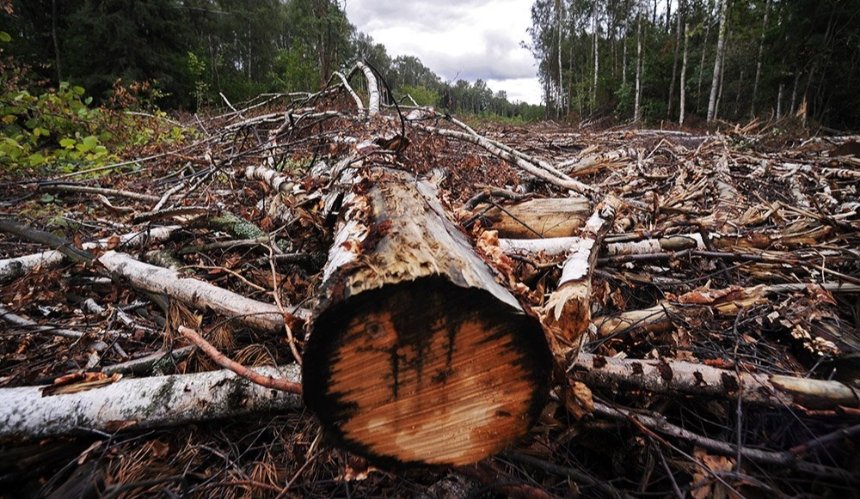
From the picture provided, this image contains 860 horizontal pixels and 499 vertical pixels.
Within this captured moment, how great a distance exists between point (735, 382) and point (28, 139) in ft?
31.5

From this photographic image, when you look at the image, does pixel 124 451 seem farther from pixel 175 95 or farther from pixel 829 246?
pixel 175 95

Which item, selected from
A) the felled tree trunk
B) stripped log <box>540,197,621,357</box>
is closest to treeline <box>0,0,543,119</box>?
stripped log <box>540,197,621,357</box>

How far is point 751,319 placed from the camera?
1837 millimetres

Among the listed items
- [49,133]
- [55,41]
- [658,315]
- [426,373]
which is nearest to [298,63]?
[55,41]

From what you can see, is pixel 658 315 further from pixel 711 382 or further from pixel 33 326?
pixel 33 326

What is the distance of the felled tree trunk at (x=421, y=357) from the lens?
0.88 metres

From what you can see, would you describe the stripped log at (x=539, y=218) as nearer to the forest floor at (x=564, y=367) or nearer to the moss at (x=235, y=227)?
the forest floor at (x=564, y=367)

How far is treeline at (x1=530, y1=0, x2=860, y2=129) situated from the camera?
1109 cm

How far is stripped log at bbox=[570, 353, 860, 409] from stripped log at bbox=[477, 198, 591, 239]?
1551mm

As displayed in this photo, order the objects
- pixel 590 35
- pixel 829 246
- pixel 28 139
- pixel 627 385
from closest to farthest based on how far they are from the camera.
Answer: pixel 627 385 → pixel 829 246 → pixel 28 139 → pixel 590 35

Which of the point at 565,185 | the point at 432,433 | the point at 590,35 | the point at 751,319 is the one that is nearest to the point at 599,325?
the point at 751,319

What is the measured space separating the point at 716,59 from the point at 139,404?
60.9 feet

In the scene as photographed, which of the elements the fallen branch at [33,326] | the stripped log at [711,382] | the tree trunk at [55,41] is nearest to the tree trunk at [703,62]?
the stripped log at [711,382]

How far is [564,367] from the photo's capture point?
1.17 metres
